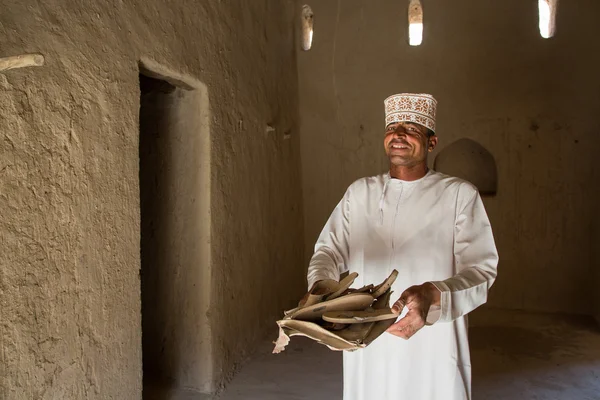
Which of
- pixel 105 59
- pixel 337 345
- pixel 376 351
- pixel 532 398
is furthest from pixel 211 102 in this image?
pixel 532 398

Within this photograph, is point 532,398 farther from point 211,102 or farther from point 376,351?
point 211,102

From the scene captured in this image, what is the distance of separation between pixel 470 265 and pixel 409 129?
2.21ft

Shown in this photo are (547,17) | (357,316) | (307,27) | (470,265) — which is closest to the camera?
(357,316)

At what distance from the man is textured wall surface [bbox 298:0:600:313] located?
12.9 ft

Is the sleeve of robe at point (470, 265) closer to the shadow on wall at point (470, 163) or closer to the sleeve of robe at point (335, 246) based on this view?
the sleeve of robe at point (335, 246)

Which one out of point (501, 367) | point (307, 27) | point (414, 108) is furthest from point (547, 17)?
point (414, 108)

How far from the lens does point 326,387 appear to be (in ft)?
12.6

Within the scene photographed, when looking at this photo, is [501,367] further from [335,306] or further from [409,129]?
[335,306]

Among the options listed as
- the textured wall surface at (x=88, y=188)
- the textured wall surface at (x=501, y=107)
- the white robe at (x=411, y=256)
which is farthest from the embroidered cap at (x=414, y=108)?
the textured wall surface at (x=501, y=107)

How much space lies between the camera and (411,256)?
225 centimetres

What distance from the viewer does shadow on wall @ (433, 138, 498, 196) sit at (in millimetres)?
6316

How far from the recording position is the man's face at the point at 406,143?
226 centimetres

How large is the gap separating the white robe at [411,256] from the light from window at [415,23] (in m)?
4.23

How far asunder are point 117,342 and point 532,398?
9.68 ft
